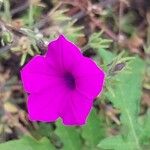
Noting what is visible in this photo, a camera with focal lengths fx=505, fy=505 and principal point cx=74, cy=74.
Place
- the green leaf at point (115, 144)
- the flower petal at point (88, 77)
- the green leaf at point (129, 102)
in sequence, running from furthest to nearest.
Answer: the green leaf at point (129, 102)
the green leaf at point (115, 144)
the flower petal at point (88, 77)

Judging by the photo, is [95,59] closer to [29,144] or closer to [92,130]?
[92,130]

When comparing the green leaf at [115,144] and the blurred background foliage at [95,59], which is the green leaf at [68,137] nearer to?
the blurred background foliage at [95,59]

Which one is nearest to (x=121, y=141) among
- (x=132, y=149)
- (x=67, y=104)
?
(x=132, y=149)

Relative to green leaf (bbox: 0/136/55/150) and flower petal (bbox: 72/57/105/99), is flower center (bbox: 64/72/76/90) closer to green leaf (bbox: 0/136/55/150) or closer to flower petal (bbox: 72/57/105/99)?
flower petal (bbox: 72/57/105/99)

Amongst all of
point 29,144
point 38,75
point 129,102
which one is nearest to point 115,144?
point 129,102

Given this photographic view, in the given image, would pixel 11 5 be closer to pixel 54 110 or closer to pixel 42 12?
pixel 42 12

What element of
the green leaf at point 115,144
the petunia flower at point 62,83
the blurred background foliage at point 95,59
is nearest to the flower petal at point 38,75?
the petunia flower at point 62,83

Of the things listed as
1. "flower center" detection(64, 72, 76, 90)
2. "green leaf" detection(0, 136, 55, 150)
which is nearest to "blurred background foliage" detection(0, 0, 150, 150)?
"green leaf" detection(0, 136, 55, 150)
